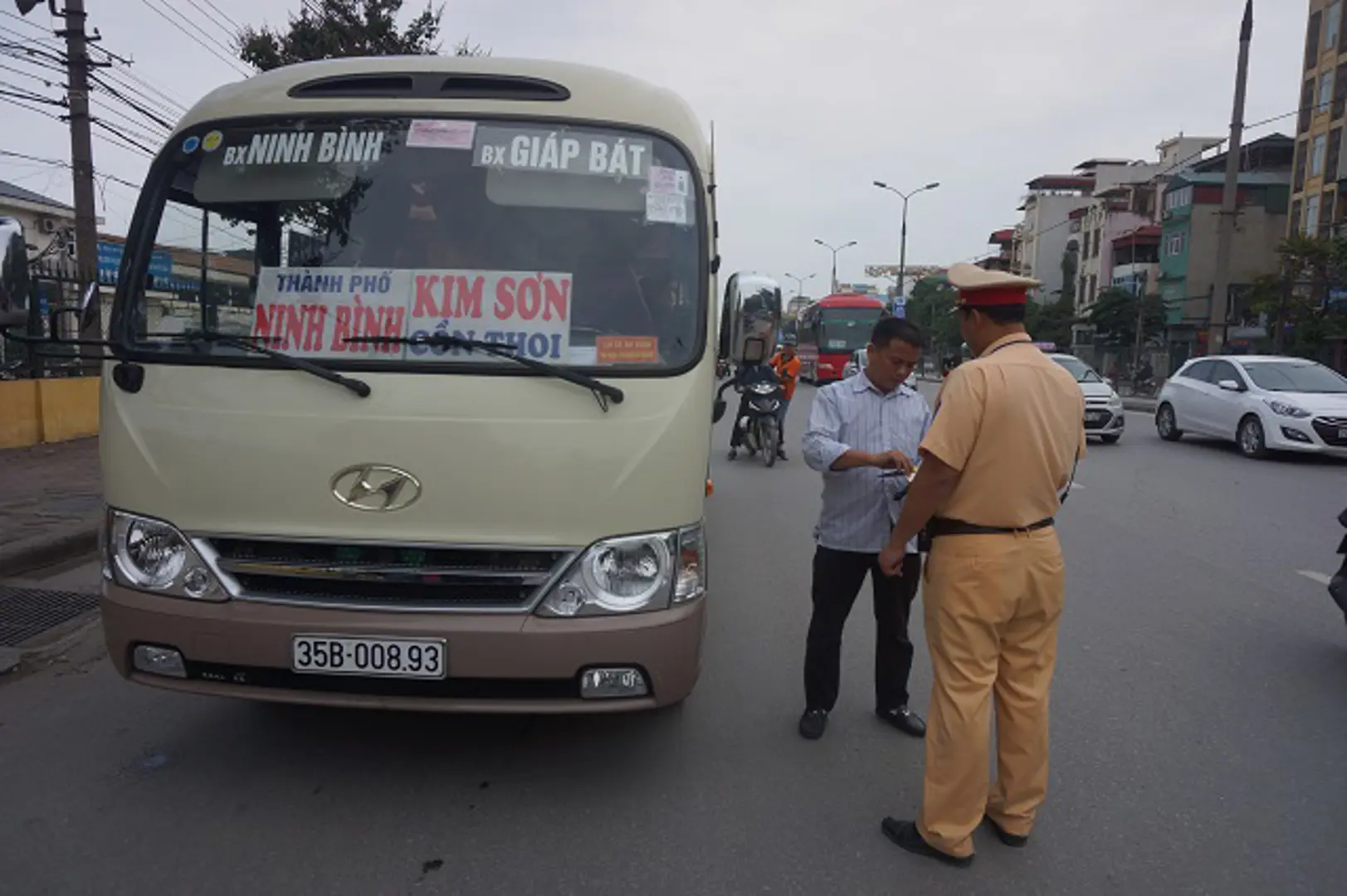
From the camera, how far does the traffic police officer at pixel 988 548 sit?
2.98m

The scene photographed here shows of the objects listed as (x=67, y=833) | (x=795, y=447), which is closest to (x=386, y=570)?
(x=67, y=833)

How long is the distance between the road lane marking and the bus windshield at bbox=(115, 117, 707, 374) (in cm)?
571

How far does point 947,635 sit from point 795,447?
42.2ft

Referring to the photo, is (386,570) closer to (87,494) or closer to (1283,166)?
(87,494)

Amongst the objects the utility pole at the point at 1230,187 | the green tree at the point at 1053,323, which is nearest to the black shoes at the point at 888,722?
the utility pole at the point at 1230,187

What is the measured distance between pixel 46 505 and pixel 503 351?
711cm

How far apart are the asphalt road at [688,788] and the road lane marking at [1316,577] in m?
1.52

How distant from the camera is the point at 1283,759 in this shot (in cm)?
396

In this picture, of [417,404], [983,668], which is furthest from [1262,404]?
[417,404]

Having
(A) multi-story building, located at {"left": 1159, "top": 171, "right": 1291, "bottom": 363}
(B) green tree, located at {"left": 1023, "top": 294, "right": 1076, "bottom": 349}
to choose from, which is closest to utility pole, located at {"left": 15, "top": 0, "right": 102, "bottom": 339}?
(A) multi-story building, located at {"left": 1159, "top": 171, "right": 1291, "bottom": 363}

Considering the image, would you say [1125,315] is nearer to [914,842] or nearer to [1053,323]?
[1053,323]

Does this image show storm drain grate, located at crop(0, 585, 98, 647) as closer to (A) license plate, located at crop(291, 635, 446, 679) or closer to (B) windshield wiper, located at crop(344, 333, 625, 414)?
(A) license plate, located at crop(291, 635, 446, 679)

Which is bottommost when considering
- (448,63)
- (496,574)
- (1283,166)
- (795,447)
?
(795,447)

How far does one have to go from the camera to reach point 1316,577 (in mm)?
7172
